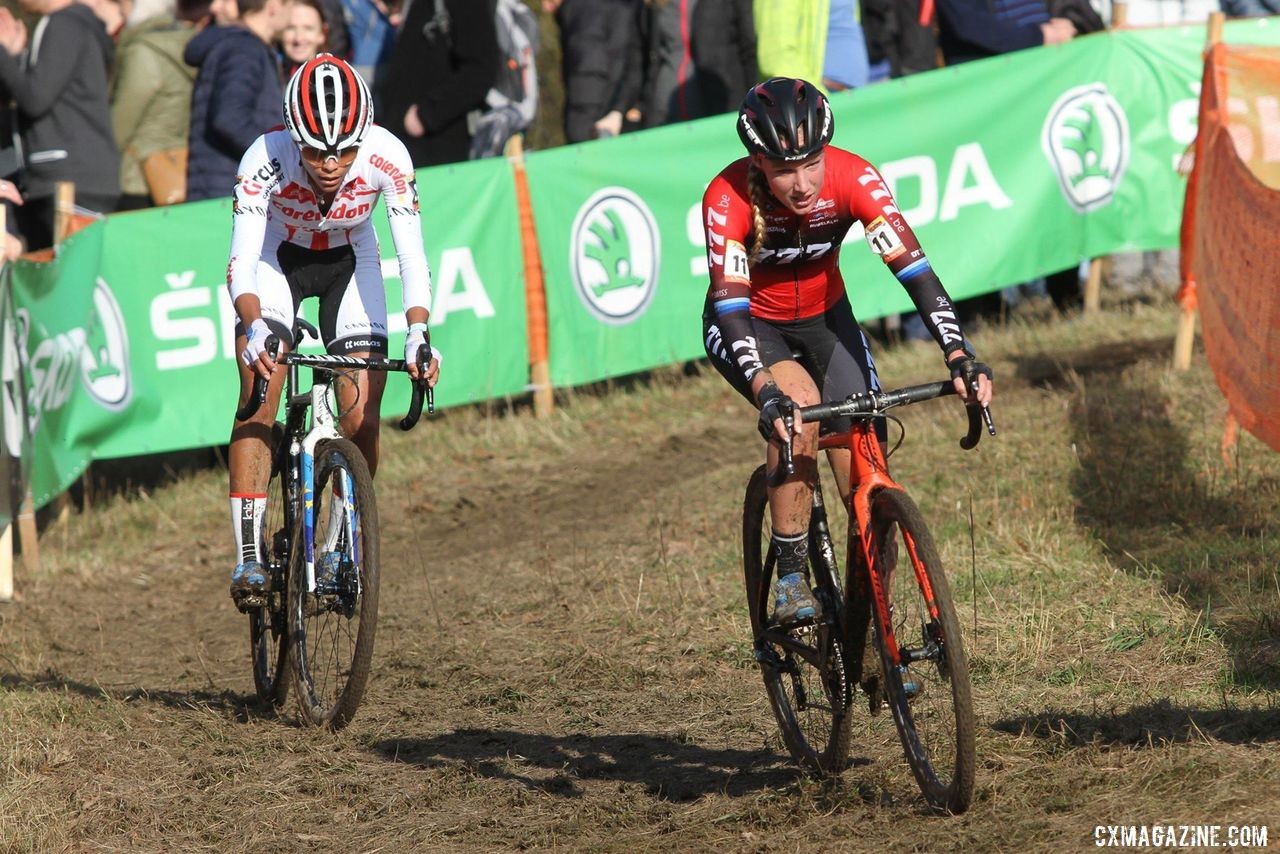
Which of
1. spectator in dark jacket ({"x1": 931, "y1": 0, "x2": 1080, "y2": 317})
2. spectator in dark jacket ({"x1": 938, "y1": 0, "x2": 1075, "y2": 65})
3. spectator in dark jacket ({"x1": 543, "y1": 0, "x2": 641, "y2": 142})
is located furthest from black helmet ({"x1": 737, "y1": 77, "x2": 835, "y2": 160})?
spectator in dark jacket ({"x1": 938, "y1": 0, "x2": 1075, "y2": 65})

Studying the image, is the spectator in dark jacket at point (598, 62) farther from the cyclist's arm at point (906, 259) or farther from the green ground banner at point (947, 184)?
the cyclist's arm at point (906, 259)

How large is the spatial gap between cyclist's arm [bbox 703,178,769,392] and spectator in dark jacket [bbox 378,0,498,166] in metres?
5.91

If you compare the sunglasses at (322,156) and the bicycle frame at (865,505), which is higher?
the sunglasses at (322,156)

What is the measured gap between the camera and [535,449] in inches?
440

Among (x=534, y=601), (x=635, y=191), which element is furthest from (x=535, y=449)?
(x=534, y=601)

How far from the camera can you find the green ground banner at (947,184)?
1130cm

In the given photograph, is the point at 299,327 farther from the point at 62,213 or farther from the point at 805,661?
the point at 62,213

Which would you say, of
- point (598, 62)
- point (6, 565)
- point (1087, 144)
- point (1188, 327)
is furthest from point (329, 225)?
point (1087, 144)

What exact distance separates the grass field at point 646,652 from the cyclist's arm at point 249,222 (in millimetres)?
1794

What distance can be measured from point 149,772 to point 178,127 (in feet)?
20.6

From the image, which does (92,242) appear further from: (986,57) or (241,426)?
(986,57)

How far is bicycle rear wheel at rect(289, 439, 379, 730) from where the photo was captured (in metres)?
6.32

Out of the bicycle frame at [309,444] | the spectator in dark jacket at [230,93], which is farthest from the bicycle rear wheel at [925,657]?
the spectator in dark jacket at [230,93]

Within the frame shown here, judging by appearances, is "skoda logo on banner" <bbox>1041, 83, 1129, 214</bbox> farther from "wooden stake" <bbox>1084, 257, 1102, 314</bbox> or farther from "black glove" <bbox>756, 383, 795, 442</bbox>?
"black glove" <bbox>756, 383, 795, 442</bbox>
